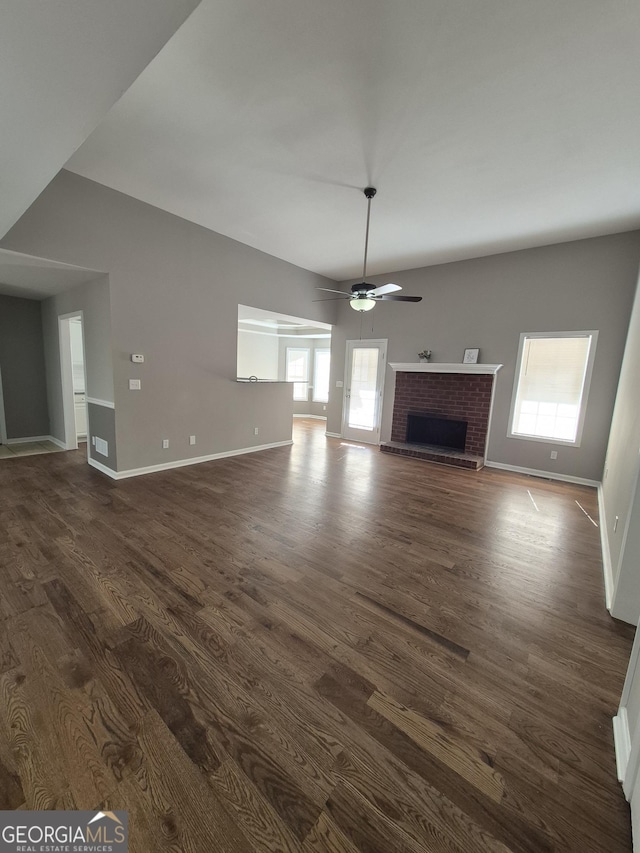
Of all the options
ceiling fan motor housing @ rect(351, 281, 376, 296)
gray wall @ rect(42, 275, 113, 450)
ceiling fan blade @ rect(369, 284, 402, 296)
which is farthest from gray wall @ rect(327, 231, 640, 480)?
gray wall @ rect(42, 275, 113, 450)

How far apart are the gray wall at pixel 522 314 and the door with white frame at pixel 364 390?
214mm

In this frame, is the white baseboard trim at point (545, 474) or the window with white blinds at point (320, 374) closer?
the white baseboard trim at point (545, 474)

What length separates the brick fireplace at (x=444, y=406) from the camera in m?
5.43

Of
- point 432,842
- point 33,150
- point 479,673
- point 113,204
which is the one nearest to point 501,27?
point 33,150

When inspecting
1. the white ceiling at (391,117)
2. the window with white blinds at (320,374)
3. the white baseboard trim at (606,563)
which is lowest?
the white baseboard trim at (606,563)

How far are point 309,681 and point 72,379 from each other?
5.69m

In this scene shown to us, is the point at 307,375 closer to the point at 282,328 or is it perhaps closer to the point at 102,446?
the point at 282,328

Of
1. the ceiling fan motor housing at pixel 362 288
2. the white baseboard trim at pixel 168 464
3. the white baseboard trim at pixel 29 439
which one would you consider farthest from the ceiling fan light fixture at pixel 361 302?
the white baseboard trim at pixel 29 439

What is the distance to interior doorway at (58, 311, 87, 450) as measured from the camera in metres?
4.98

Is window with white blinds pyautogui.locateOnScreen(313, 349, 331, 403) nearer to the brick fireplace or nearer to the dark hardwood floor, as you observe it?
the brick fireplace

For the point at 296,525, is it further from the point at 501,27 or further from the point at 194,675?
the point at 501,27

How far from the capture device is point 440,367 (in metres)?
5.72

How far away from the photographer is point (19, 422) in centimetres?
556
